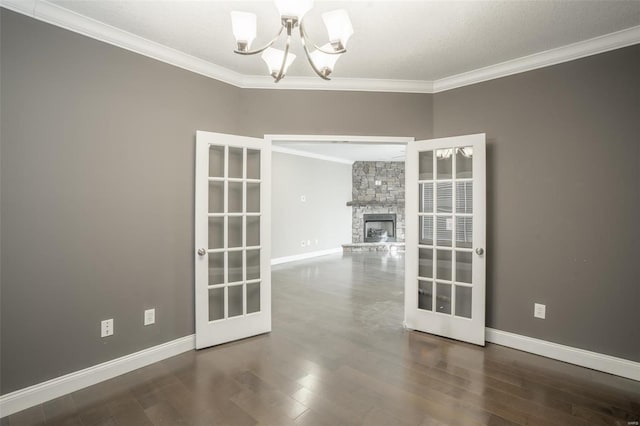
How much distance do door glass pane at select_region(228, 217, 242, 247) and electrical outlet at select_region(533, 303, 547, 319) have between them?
2.89 metres

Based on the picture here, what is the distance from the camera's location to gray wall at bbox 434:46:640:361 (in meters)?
2.37

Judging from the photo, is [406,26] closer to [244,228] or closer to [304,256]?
[244,228]

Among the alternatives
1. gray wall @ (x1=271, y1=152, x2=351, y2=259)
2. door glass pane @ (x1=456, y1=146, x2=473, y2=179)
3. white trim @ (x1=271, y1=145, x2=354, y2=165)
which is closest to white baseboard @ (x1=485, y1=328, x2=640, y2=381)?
door glass pane @ (x1=456, y1=146, x2=473, y2=179)

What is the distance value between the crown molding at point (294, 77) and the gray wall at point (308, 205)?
374 cm

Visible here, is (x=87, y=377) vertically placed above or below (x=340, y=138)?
below

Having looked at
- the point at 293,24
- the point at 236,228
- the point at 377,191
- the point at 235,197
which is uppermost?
the point at 293,24

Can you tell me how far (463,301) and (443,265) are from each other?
0.39 m

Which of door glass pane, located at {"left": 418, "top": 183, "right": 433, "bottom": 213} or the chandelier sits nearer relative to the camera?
the chandelier

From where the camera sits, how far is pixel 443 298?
309 cm

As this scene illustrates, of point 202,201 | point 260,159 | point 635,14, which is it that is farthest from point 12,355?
point 635,14

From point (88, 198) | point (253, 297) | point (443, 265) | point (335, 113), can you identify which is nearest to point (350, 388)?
point (253, 297)

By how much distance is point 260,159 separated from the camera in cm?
308

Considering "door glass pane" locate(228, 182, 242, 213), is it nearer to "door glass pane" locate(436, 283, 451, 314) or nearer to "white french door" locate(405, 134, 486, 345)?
"white french door" locate(405, 134, 486, 345)

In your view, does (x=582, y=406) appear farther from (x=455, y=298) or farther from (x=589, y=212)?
(x=589, y=212)
